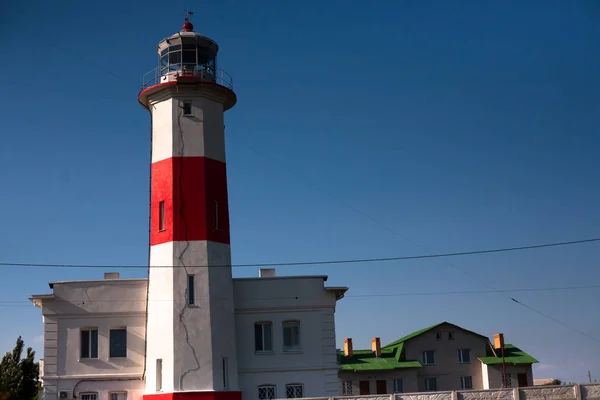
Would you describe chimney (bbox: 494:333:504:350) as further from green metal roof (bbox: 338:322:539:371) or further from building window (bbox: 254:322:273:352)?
building window (bbox: 254:322:273:352)

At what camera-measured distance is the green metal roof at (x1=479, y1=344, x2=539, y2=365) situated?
55031mm

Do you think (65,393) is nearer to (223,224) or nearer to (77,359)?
(77,359)

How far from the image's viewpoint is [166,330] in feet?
109

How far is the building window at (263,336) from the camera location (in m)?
35.5

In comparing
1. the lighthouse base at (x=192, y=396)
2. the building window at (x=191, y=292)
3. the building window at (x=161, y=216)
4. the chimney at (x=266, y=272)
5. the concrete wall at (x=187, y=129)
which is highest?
the concrete wall at (x=187, y=129)

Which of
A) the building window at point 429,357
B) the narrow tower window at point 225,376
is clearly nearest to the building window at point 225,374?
the narrow tower window at point 225,376

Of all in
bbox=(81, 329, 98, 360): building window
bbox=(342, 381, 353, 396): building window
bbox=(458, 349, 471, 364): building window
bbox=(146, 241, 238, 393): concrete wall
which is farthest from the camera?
bbox=(458, 349, 471, 364): building window

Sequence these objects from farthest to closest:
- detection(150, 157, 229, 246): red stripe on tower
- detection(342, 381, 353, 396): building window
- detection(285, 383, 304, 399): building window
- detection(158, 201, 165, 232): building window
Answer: detection(342, 381, 353, 396): building window < detection(285, 383, 304, 399): building window < detection(158, 201, 165, 232): building window < detection(150, 157, 229, 246): red stripe on tower

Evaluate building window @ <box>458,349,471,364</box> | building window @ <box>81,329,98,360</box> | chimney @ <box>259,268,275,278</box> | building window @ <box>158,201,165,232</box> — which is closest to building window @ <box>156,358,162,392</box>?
building window @ <box>81,329,98,360</box>

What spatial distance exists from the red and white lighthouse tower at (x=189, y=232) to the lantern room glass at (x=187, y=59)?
0.04 m

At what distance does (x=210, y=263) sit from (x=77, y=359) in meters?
6.79

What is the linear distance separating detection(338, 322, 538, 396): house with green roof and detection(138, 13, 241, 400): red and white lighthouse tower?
71.1ft

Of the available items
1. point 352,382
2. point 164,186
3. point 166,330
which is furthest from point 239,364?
point 352,382

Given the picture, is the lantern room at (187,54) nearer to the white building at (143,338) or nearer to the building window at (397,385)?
the white building at (143,338)
